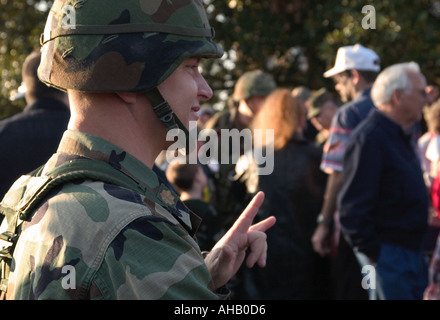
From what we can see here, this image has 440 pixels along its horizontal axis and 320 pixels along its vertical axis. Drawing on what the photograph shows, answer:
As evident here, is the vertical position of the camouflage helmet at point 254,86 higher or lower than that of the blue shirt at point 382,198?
higher

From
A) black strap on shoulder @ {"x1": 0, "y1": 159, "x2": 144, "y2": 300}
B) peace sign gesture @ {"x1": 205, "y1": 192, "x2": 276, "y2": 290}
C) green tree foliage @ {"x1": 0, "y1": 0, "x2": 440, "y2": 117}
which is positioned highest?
green tree foliage @ {"x1": 0, "y1": 0, "x2": 440, "y2": 117}

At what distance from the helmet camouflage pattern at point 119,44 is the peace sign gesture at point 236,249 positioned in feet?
1.72

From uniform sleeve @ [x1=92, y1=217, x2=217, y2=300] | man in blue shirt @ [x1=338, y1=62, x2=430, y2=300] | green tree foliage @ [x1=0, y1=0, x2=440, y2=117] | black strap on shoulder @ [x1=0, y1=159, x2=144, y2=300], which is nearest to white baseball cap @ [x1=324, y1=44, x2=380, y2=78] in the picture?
man in blue shirt @ [x1=338, y1=62, x2=430, y2=300]

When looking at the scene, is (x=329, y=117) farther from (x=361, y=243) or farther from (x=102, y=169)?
(x=102, y=169)

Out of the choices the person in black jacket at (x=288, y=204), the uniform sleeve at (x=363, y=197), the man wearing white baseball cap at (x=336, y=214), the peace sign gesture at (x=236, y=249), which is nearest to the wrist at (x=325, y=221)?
the man wearing white baseball cap at (x=336, y=214)

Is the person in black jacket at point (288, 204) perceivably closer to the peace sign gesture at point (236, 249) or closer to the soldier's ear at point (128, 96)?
the peace sign gesture at point (236, 249)

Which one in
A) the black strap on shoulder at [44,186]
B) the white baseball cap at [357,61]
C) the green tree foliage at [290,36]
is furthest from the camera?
the green tree foliage at [290,36]

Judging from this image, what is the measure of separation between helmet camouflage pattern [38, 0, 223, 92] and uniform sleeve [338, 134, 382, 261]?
270 centimetres

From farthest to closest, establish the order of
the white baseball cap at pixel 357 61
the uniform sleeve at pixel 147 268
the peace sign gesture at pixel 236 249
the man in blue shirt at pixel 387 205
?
the white baseball cap at pixel 357 61 → the man in blue shirt at pixel 387 205 → the peace sign gesture at pixel 236 249 → the uniform sleeve at pixel 147 268

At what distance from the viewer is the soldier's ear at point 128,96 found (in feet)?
5.77

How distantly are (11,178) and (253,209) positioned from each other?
177 cm

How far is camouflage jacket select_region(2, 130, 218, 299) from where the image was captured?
1446mm

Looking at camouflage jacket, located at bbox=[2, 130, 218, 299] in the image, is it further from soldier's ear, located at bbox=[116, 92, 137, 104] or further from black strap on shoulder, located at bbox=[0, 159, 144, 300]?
soldier's ear, located at bbox=[116, 92, 137, 104]

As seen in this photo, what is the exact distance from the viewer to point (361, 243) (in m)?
4.27
